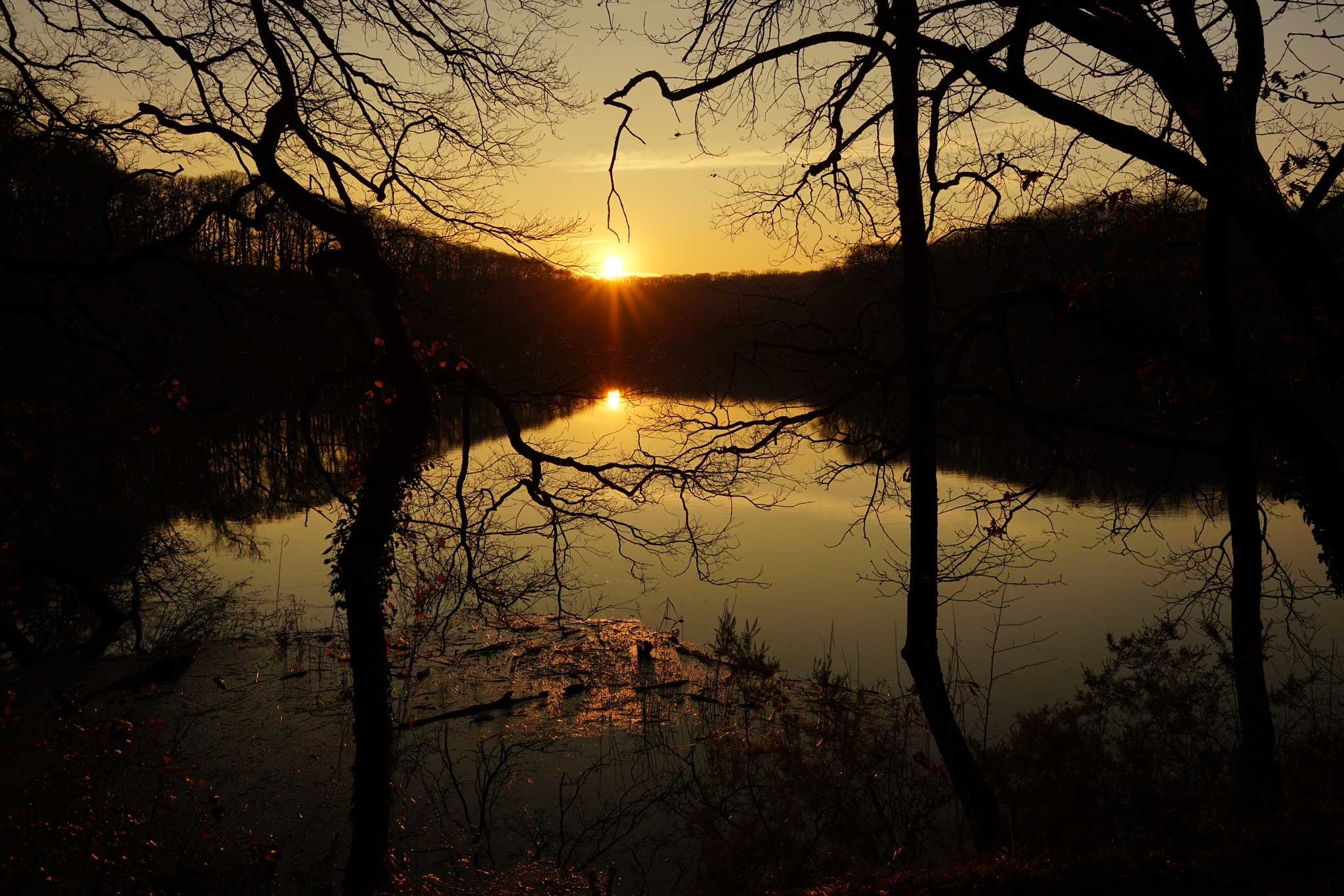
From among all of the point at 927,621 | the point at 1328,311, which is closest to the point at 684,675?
the point at 927,621

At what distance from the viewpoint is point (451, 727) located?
8.35m

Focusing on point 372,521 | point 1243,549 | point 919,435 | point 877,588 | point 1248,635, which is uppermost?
point 919,435

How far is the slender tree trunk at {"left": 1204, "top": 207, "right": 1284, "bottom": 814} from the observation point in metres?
6.11

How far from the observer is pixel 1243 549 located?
21.1 feet

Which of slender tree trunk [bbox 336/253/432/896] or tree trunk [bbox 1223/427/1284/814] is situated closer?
slender tree trunk [bbox 336/253/432/896]

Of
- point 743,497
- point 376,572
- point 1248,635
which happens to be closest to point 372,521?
point 376,572

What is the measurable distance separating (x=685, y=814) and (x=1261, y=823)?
13.4ft

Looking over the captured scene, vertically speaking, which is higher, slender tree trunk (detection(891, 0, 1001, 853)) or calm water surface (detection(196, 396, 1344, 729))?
slender tree trunk (detection(891, 0, 1001, 853))

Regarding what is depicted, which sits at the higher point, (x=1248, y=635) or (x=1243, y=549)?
(x=1243, y=549)

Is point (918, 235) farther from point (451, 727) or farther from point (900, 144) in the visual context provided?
point (451, 727)

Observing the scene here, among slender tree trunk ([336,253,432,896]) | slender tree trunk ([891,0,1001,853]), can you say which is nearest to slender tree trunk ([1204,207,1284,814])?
slender tree trunk ([891,0,1001,853])

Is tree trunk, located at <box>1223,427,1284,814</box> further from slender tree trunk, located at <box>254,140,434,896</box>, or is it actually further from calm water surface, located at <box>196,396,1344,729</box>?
slender tree trunk, located at <box>254,140,434,896</box>

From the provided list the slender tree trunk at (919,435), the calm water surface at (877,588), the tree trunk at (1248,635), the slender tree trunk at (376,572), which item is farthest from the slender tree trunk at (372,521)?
the tree trunk at (1248,635)

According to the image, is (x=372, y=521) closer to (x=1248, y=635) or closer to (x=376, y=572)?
(x=376, y=572)
